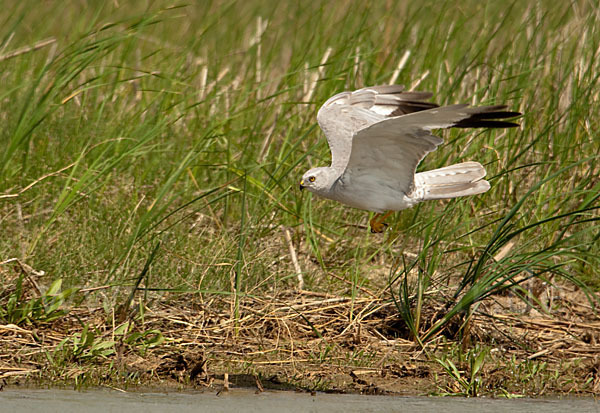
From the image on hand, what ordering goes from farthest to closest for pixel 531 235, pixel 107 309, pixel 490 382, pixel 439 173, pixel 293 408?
1. pixel 531 235
2. pixel 439 173
3. pixel 107 309
4. pixel 490 382
5. pixel 293 408

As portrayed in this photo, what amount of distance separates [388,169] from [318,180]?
414 millimetres

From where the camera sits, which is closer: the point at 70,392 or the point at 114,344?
the point at 70,392

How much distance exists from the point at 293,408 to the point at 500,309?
199 cm

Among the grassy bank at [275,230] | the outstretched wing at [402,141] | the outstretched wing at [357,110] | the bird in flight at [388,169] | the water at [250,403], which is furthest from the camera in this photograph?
the outstretched wing at [357,110]

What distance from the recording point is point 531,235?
5.78 meters

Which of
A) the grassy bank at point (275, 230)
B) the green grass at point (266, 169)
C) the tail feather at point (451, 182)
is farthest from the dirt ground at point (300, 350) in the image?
the tail feather at point (451, 182)

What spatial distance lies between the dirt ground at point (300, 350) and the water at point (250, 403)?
0.34ft

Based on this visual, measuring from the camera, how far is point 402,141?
5.05m

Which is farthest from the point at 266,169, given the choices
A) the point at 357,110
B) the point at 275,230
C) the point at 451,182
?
the point at 451,182

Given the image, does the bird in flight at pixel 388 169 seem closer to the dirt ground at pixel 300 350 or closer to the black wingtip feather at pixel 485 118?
the black wingtip feather at pixel 485 118

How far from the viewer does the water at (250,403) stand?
3980 mm

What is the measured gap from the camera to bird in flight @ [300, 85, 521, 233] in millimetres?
4848

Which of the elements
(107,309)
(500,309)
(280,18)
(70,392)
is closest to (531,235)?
(500,309)

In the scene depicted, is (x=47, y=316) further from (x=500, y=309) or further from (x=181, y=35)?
(x=181, y=35)
